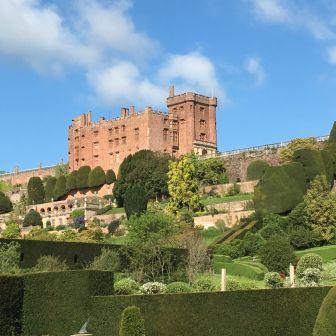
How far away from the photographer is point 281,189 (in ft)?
166

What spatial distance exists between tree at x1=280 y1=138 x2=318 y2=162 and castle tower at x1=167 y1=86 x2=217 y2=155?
14.9m

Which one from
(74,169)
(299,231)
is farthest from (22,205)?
(299,231)

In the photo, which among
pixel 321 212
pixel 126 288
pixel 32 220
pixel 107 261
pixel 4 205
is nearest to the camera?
pixel 126 288

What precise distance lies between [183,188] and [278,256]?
74.5 ft

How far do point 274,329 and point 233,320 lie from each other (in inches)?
40.4

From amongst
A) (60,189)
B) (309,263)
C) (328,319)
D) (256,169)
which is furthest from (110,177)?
(328,319)

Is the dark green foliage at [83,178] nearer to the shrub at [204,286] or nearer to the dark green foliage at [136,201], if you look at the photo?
the dark green foliage at [136,201]

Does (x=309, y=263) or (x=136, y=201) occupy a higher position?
(x=136, y=201)

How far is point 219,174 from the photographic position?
69938 millimetres

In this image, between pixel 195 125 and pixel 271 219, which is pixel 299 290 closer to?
pixel 271 219

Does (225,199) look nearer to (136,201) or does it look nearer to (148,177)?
(136,201)

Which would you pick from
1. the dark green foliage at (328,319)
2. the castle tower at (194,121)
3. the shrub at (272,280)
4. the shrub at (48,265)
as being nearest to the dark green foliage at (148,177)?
the castle tower at (194,121)

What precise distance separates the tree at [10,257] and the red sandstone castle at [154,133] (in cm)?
4538

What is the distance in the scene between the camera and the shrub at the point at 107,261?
32.7 m
